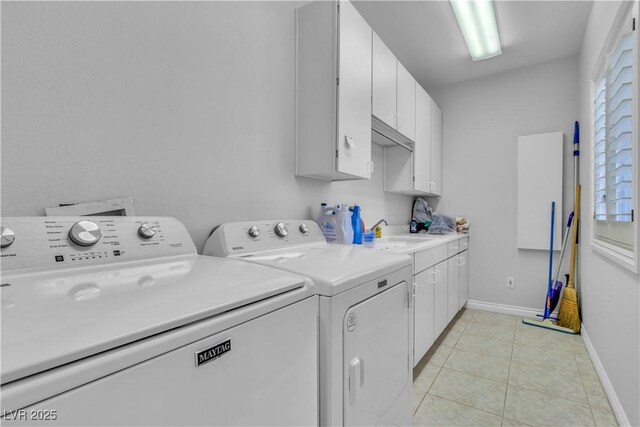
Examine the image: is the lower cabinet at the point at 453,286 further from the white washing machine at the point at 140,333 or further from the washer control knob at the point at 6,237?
the washer control knob at the point at 6,237

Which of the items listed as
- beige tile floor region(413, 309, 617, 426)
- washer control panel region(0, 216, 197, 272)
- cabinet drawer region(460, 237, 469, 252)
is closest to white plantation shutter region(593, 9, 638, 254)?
beige tile floor region(413, 309, 617, 426)

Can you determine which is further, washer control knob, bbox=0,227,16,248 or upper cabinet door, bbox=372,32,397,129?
upper cabinet door, bbox=372,32,397,129

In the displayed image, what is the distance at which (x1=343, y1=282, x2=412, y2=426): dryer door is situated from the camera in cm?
96

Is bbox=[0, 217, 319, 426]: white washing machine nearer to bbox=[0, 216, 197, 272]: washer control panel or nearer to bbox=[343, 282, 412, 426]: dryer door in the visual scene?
bbox=[0, 216, 197, 272]: washer control panel

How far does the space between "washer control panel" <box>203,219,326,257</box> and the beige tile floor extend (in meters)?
1.18

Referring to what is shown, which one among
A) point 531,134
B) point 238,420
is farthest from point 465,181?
point 238,420

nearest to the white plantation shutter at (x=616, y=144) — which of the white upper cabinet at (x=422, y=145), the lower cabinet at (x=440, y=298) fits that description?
the lower cabinet at (x=440, y=298)

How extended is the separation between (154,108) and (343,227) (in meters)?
1.13

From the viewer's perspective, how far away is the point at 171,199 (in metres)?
1.22

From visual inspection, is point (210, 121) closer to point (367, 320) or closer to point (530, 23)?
point (367, 320)

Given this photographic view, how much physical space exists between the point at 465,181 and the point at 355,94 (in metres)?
2.39

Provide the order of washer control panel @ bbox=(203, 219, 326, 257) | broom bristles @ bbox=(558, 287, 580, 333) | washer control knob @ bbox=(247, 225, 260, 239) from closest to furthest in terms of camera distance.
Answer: washer control panel @ bbox=(203, 219, 326, 257)
washer control knob @ bbox=(247, 225, 260, 239)
broom bristles @ bbox=(558, 287, 580, 333)

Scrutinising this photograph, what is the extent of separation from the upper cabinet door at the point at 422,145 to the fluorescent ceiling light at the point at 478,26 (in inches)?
22.1

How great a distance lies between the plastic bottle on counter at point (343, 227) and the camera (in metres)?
1.83
